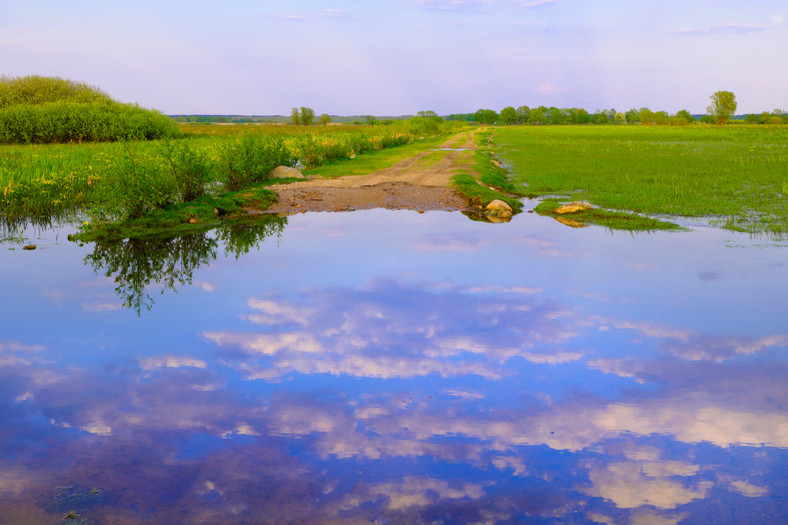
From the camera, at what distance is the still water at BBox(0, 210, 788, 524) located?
4.49 metres

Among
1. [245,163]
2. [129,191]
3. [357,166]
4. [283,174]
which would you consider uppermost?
[245,163]

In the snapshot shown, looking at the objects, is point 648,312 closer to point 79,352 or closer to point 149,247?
point 79,352

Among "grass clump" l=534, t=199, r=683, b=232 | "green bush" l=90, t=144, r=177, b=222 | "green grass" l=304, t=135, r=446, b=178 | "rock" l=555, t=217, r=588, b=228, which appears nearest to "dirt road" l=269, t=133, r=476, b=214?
"green grass" l=304, t=135, r=446, b=178

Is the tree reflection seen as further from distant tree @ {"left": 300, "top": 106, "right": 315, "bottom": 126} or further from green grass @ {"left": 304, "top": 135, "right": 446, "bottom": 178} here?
distant tree @ {"left": 300, "top": 106, "right": 315, "bottom": 126}

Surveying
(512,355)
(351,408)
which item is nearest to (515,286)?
(512,355)

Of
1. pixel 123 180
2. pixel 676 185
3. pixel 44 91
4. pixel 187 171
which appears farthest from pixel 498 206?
pixel 44 91

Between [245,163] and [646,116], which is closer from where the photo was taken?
[245,163]

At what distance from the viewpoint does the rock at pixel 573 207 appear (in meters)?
16.4

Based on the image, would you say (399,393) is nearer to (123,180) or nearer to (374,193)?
(123,180)

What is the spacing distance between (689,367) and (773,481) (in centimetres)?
225

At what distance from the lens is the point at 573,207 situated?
646 inches

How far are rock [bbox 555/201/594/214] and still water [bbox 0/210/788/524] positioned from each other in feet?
16.7

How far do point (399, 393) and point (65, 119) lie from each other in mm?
40203

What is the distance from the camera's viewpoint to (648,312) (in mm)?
8625
